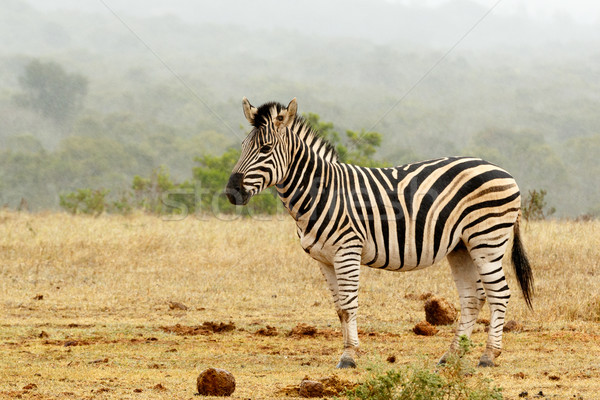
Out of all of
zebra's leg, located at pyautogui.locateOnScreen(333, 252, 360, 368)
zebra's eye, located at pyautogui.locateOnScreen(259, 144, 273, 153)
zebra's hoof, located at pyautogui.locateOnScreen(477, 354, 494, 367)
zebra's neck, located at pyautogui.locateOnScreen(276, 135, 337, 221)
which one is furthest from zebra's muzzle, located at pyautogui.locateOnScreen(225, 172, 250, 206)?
zebra's hoof, located at pyautogui.locateOnScreen(477, 354, 494, 367)

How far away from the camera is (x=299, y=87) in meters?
129

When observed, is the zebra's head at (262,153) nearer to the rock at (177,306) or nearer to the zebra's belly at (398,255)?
the zebra's belly at (398,255)

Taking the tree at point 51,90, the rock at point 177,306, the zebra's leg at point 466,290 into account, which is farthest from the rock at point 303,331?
the tree at point 51,90

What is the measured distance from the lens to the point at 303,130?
7.89 m

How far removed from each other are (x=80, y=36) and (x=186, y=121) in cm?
9155

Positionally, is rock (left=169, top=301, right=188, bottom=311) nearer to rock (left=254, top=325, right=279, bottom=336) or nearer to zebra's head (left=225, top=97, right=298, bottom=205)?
rock (left=254, top=325, right=279, bottom=336)

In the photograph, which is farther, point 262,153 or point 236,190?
point 262,153

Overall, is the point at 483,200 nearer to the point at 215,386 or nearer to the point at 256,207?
the point at 215,386

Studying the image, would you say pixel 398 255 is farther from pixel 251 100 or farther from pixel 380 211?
pixel 251 100

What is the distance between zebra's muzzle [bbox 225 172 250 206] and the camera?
7188mm

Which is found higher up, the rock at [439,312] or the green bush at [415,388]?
the rock at [439,312]

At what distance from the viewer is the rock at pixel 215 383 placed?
5.78 m

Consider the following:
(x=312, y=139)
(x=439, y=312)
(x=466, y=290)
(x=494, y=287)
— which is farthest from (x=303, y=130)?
(x=439, y=312)

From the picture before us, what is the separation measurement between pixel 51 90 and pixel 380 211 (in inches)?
3453
